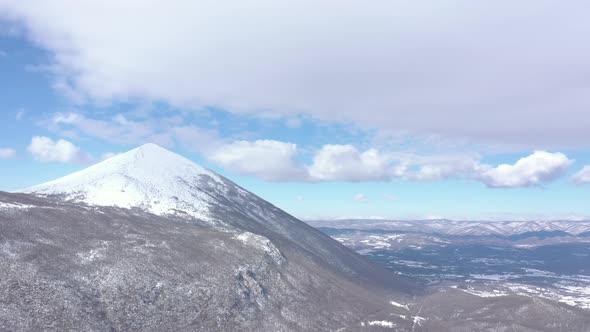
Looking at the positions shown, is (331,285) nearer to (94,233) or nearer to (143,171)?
(94,233)

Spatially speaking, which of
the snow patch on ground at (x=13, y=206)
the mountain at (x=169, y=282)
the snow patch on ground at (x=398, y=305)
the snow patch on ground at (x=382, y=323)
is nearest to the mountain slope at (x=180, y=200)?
the mountain at (x=169, y=282)

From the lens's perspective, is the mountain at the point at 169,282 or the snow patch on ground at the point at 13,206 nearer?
the mountain at the point at 169,282

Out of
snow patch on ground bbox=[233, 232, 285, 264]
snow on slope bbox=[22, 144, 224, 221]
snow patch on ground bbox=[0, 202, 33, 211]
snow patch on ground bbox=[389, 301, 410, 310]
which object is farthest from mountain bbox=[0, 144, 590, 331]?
snow patch on ground bbox=[389, 301, 410, 310]

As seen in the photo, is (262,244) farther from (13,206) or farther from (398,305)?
(13,206)

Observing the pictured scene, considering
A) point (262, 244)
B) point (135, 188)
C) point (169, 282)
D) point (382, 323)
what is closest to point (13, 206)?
point (169, 282)

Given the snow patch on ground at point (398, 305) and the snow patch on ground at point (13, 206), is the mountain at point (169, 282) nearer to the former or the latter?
the snow patch on ground at point (13, 206)
